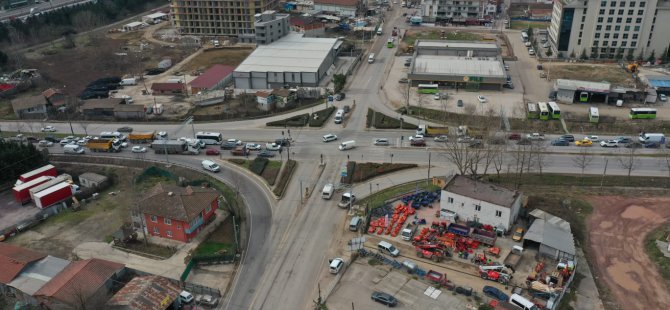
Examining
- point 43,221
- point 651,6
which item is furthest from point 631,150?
point 43,221

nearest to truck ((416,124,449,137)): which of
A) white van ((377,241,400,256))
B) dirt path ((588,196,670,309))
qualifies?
dirt path ((588,196,670,309))

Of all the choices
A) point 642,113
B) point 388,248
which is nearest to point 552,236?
point 388,248

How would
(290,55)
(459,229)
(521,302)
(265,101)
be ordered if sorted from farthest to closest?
(290,55) < (265,101) < (459,229) < (521,302)

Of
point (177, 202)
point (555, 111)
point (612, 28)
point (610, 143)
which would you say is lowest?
point (610, 143)

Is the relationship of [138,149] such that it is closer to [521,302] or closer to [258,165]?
[258,165]

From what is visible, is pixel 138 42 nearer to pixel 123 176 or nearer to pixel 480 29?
pixel 123 176

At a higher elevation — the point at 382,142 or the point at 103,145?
the point at 382,142

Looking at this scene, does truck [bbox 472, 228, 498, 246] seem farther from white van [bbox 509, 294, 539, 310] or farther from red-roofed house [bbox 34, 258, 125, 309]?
red-roofed house [bbox 34, 258, 125, 309]
